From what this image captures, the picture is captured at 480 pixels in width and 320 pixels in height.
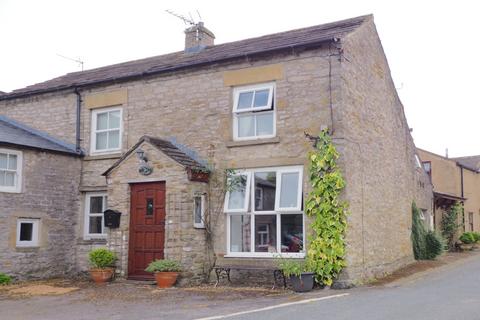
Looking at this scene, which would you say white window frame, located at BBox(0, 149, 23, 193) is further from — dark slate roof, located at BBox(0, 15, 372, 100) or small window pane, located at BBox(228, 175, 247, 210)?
small window pane, located at BBox(228, 175, 247, 210)

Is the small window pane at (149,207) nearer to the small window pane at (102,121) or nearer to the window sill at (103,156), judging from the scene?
the window sill at (103,156)

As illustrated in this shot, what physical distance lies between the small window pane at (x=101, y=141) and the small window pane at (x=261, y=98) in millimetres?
5036

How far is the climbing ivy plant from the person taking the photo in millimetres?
11805

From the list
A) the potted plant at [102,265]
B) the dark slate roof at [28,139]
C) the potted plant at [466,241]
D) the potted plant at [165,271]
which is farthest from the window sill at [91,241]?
the potted plant at [466,241]

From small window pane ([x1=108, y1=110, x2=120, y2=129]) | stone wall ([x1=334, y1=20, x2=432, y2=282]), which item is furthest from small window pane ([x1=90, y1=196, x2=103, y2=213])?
stone wall ([x1=334, y1=20, x2=432, y2=282])

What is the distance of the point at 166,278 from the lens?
12.5m

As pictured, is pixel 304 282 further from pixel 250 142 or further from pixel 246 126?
pixel 246 126

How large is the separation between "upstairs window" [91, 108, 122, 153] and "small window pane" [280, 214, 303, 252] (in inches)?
220

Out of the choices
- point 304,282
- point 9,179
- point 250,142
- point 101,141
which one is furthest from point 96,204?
point 304,282

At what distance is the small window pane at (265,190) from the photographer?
13.0 m

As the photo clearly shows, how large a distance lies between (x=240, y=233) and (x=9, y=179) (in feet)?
20.9

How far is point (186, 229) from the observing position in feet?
42.5

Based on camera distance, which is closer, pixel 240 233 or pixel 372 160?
pixel 240 233

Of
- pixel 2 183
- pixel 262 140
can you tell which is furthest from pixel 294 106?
pixel 2 183
